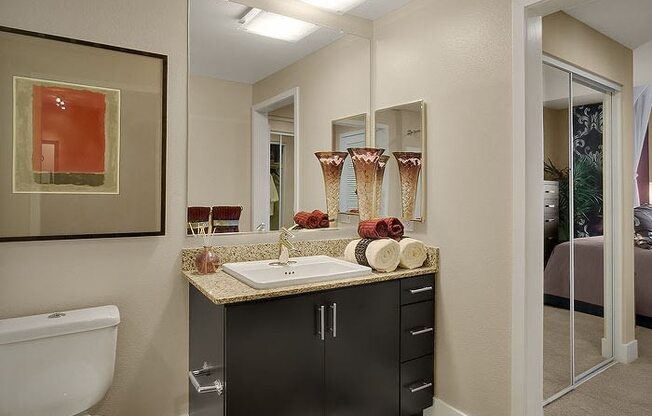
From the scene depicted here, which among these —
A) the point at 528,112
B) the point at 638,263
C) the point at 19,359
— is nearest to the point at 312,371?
the point at 19,359

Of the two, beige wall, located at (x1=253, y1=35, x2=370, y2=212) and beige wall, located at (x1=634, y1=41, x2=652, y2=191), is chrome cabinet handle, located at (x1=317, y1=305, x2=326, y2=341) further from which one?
beige wall, located at (x1=634, y1=41, x2=652, y2=191)

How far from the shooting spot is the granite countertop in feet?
5.00

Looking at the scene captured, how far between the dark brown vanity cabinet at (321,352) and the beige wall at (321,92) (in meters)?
0.83

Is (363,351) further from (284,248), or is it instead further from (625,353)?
(625,353)

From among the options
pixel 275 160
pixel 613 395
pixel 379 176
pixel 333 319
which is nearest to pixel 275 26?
pixel 275 160

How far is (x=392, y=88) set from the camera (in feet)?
8.12

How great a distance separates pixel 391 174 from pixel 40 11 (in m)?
1.93

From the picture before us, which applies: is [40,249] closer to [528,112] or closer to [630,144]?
[528,112]

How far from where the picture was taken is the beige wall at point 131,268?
63.5 inches

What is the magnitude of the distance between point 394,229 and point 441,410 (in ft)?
3.35

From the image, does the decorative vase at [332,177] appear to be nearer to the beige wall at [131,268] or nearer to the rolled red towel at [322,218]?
the rolled red towel at [322,218]

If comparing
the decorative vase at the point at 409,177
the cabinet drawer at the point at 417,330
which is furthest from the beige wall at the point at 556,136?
the cabinet drawer at the point at 417,330

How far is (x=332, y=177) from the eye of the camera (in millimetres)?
2492

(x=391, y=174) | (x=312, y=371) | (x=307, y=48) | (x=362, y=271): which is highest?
(x=307, y=48)
